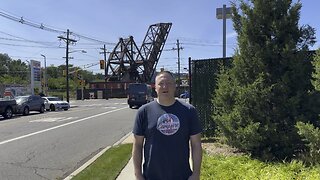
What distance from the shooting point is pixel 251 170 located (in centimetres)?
602

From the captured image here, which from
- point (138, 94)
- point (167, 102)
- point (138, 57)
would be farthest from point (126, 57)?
point (167, 102)

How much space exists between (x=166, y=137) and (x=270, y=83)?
4.11 meters

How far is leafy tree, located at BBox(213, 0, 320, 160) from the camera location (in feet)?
22.1

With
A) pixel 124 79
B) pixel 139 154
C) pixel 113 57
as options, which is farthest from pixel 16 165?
pixel 124 79

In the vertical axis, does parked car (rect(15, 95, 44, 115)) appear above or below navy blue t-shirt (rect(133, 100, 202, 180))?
below

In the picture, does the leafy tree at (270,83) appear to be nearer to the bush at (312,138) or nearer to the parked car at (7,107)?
the bush at (312,138)

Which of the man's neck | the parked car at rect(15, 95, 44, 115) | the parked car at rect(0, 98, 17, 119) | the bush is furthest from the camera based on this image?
the parked car at rect(15, 95, 44, 115)

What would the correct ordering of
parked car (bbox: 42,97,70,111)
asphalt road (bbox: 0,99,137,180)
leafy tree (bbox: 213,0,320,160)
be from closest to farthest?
leafy tree (bbox: 213,0,320,160)
asphalt road (bbox: 0,99,137,180)
parked car (bbox: 42,97,70,111)

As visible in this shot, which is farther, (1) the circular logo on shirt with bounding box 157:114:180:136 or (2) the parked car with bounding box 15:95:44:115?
(2) the parked car with bounding box 15:95:44:115

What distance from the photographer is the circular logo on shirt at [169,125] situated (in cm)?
334

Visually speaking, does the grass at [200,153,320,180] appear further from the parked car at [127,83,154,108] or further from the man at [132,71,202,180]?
the parked car at [127,83,154,108]

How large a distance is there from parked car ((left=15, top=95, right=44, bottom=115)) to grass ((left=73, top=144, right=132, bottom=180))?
67.6 feet

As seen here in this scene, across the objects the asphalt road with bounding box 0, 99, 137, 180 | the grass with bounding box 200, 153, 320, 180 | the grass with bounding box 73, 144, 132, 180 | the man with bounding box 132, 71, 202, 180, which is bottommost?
the asphalt road with bounding box 0, 99, 137, 180

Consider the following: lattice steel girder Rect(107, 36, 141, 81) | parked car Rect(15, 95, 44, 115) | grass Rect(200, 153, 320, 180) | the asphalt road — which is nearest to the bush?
grass Rect(200, 153, 320, 180)
